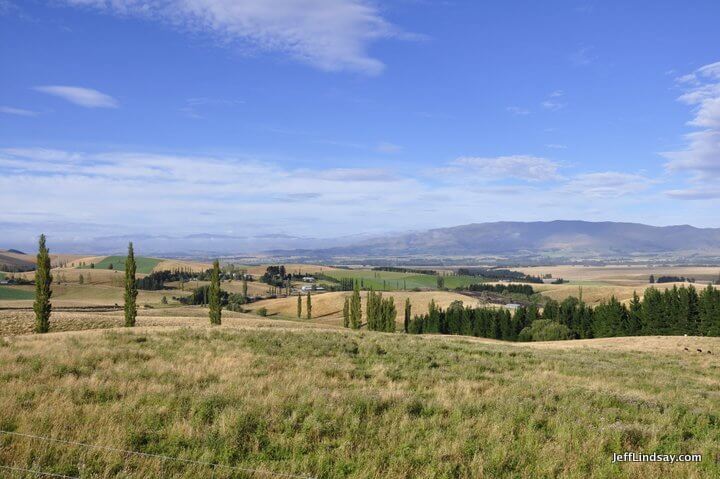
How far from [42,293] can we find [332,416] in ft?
180

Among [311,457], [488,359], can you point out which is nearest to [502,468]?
[311,457]

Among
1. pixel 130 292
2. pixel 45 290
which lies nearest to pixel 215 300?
pixel 130 292

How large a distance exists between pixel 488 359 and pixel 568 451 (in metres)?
14.2

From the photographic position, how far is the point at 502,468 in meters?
8.66

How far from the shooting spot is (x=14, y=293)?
139000 mm

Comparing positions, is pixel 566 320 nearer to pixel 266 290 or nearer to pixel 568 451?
pixel 568 451

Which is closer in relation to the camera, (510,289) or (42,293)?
(42,293)

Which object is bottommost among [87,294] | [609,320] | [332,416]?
[609,320]

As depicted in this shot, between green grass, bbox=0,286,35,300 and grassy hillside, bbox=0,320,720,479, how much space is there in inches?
5537

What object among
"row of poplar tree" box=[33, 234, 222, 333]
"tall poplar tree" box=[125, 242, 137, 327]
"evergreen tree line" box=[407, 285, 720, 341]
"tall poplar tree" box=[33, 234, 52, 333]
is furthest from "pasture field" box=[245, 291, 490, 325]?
"tall poplar tree" box=[33, 234, 52, 333]

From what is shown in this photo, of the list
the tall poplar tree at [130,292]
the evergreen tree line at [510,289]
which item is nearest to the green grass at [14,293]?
the tall poplar tree at [130,292]

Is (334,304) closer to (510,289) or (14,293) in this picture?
(510,289)

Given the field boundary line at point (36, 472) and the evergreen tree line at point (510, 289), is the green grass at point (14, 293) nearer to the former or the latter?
the field boundary line at point (36, 472)

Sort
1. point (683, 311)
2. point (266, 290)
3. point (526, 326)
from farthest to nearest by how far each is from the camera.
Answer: point (266, 290), point (526, 326), point (683, 311)
